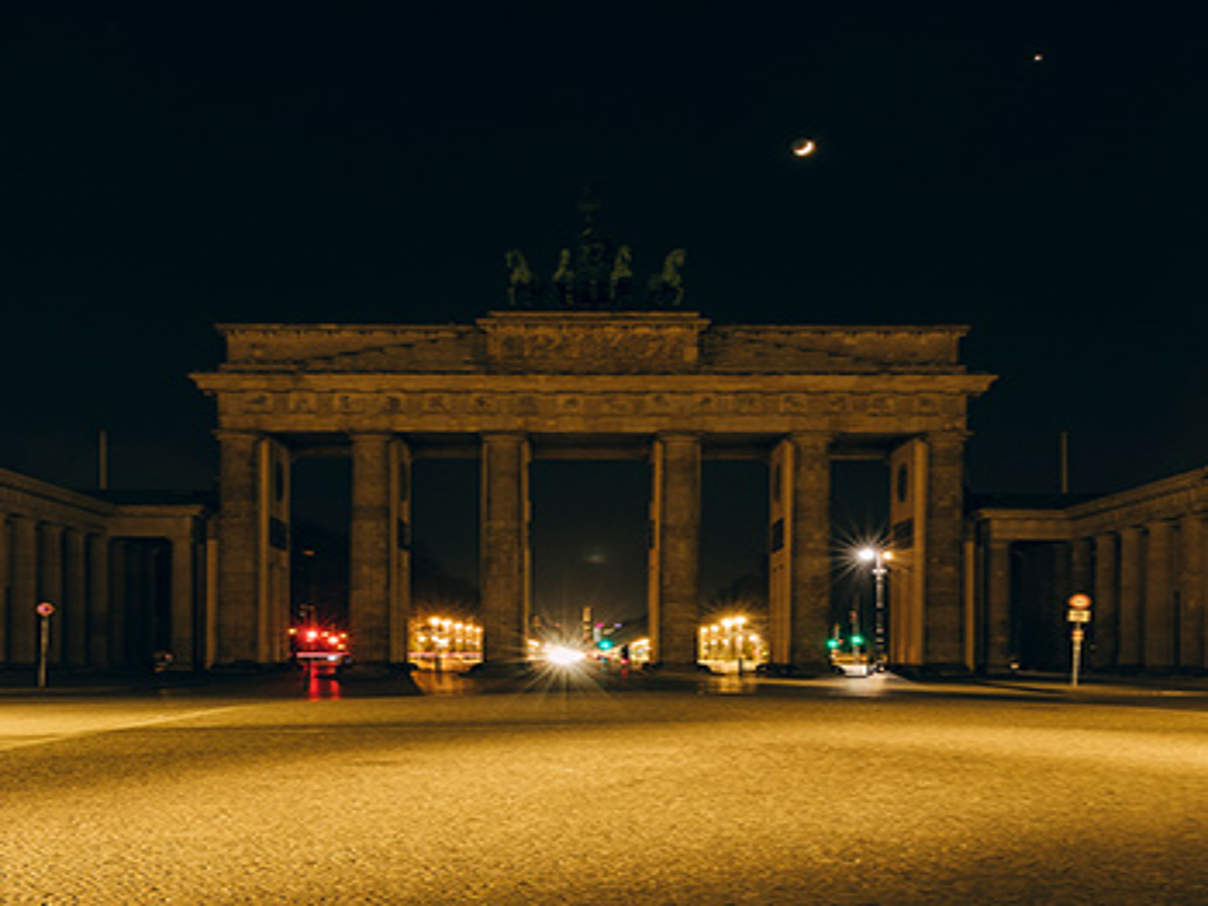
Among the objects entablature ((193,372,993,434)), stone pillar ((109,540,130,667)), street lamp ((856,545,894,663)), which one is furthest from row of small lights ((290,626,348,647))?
street lamp ((856,545,894,663))

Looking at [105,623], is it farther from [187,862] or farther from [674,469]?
[187,862]

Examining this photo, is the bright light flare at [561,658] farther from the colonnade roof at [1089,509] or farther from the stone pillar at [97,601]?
the colonnade roof at [1089,509]

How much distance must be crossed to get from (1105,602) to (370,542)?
3376 centimetres

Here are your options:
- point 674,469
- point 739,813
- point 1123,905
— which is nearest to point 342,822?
point 739,813

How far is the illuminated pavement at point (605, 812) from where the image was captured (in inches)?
345

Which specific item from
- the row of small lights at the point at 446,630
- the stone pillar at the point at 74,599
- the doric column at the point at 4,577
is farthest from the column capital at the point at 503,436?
the row of small lights at the point at 446,630

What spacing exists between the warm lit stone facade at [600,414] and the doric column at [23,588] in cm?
890

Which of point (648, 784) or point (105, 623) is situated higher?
point (648, 784)

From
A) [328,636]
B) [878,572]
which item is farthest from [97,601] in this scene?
[328,636]

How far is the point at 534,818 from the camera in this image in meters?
11.4

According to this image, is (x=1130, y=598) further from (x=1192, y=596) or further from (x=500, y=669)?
(x=500, y=669)

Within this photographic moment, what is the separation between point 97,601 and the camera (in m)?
56.0

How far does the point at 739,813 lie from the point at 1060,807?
336cm

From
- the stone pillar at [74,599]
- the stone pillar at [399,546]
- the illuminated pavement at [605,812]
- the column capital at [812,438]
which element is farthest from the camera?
the stone pillar at [399,546]
